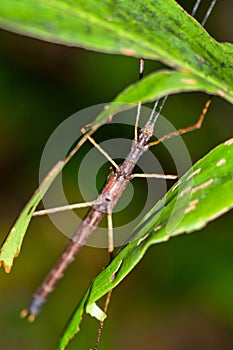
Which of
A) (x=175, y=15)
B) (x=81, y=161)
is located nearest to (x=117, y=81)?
(x=81, y=161)

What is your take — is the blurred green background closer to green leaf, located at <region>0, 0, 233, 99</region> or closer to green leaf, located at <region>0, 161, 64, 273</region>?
green leaf, located at <region>0, 161, 64, 273</region>

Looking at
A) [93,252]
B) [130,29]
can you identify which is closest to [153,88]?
[130,29]

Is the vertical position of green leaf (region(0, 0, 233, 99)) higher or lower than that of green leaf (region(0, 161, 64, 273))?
higher

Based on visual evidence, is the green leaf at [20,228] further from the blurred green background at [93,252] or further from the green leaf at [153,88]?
the blurred green background at [93,252]

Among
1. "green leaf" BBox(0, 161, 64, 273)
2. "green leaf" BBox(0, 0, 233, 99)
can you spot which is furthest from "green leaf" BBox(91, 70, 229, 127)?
"green leaf" BBox(0, 161, 64, 273)

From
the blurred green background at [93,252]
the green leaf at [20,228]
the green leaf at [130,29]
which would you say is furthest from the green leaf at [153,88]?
the blurred green background at [93,252]
